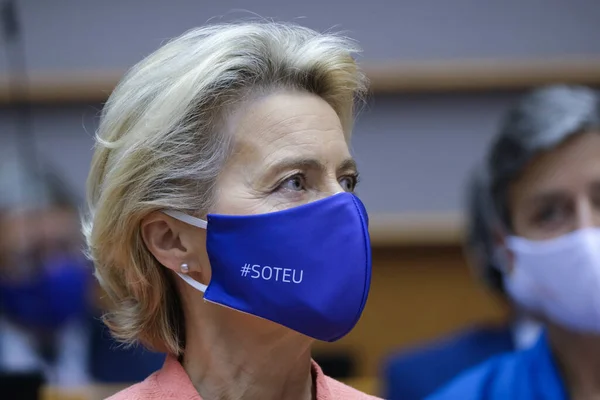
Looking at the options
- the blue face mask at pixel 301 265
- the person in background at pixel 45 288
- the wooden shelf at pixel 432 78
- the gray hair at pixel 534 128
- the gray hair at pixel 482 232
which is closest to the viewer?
the blue face mask at pixel 301 265

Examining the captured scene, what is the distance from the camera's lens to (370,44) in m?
5.45

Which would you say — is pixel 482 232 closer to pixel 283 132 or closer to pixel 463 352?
pixel 463 352

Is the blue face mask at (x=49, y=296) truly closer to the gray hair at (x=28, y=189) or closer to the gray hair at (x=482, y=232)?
the gray hair at (x=28, y=189)

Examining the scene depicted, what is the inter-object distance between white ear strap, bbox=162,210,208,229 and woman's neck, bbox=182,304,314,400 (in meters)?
0.18

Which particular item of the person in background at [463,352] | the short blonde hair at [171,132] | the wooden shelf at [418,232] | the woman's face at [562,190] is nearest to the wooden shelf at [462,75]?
the wooden shelf at [418,232]

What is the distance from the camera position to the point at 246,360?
203 centimetres

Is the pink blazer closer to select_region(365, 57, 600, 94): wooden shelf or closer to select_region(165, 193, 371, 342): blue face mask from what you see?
select_region(165, 193, 371, 342): blue face mask

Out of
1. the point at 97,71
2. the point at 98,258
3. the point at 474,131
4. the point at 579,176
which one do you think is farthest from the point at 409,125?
the point at 98,258

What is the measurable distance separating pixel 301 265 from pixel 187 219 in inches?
10.7

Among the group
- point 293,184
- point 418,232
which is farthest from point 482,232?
point 418,232

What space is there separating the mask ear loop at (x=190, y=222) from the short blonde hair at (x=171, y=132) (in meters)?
0.01

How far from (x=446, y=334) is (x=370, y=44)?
1.60 meters

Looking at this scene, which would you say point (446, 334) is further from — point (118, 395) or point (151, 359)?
point (118, 395)

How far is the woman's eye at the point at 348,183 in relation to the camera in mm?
2090
